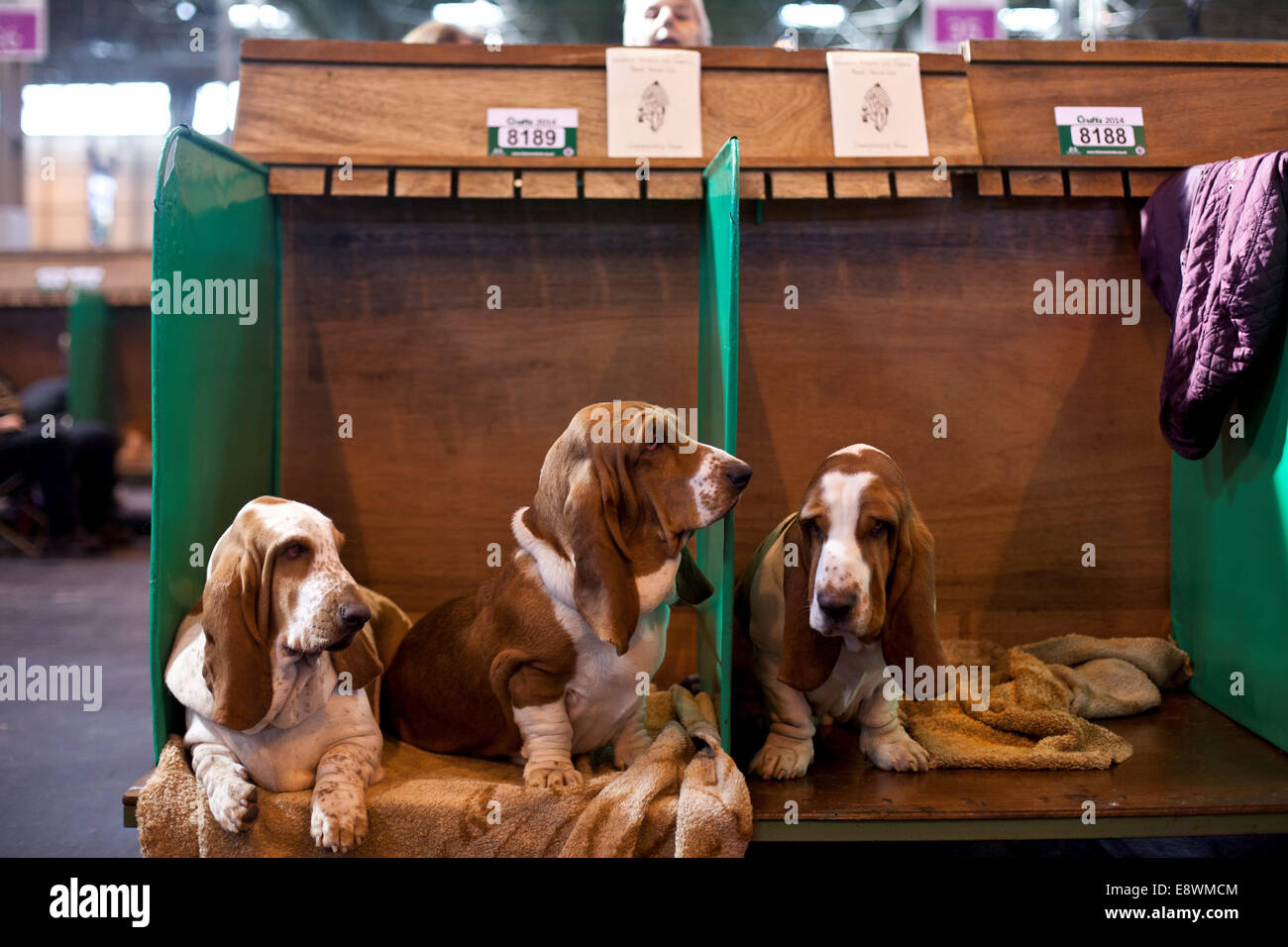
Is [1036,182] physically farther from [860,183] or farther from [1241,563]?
[1241,563]

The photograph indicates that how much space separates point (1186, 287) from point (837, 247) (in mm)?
785

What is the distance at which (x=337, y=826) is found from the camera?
1762mm

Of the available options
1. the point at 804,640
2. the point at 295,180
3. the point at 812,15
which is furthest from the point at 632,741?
the point at 812,15

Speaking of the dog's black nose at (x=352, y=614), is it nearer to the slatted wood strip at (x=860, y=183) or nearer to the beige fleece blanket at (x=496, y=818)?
the beige fleece blanket at (x=496, y=818)

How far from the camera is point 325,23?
39.3 feet

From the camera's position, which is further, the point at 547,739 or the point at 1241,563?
the point at 1241,563

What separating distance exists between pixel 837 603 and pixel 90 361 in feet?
20.3

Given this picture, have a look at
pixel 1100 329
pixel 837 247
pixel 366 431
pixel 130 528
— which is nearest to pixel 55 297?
pixel 130 528

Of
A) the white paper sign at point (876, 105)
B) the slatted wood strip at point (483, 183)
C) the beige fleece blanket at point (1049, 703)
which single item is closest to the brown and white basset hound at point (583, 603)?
the beige fleece blanket at point (1049, 703)

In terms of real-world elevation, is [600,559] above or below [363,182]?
below

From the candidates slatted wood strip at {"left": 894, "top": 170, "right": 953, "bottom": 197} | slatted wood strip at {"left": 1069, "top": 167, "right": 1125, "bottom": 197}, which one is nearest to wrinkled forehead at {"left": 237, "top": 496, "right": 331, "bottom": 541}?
slatted wood strip at {"left": 894, "top": 170, "right": 953, "bottom": 197}

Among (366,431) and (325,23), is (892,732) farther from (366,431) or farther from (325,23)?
(325,23)

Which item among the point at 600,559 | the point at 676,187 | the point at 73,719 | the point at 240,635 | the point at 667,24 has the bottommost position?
the point at 73,719

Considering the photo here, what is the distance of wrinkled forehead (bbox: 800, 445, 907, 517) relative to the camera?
76.1 inches
